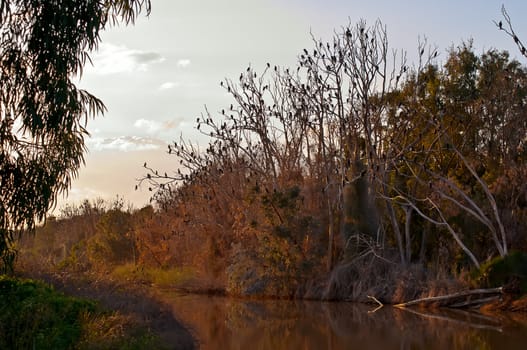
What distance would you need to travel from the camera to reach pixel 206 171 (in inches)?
1334

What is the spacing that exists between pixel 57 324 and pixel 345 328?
32.4 feet

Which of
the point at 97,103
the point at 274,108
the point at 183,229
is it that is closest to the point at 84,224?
the point at 183,229

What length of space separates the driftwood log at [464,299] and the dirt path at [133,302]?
9561 mm

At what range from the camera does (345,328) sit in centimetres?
1994

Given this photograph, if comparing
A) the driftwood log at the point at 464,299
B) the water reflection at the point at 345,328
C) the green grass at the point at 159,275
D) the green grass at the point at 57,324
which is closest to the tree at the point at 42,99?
the green grass at the point at 57,324

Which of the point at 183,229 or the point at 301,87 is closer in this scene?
the point at 301,87

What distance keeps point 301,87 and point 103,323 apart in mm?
19187

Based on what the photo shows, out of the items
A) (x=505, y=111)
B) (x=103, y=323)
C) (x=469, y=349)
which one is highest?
(x=505, y=111)

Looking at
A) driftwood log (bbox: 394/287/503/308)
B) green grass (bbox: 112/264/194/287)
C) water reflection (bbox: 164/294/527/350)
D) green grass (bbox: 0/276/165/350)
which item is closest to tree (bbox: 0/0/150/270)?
green grass (bbox: 0/276/165/350)

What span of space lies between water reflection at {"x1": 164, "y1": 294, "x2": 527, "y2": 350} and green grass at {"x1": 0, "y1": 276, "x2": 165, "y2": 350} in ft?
12.3

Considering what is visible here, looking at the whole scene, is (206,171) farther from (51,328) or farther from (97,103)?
(51,328)

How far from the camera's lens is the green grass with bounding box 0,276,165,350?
11070 mm

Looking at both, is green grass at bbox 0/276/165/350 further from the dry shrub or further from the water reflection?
the dry shrub

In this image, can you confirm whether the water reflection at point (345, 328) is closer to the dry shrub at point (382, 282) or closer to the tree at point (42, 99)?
the dry shrub at point (382, 282)
